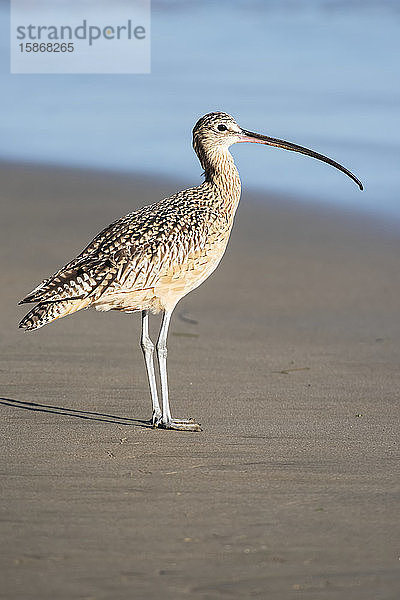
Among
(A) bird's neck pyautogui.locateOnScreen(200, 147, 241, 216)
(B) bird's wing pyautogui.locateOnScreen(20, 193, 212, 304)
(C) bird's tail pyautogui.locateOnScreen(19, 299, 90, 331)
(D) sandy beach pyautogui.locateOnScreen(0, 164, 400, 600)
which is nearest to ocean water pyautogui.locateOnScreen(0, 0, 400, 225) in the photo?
(D) sandy beach pyautogui.locateOnScreen(0, 164, 400, 600)

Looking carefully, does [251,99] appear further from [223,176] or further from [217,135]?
[223,176]

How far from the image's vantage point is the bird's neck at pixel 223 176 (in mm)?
7801

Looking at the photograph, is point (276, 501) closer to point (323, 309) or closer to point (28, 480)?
point (28, 480)

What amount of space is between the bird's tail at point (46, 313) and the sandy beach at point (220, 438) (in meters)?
0.60

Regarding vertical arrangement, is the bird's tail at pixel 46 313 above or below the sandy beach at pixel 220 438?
above

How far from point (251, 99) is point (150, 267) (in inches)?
580

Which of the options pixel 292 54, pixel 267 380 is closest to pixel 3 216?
pixel 267 380

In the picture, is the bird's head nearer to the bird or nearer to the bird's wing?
the bird

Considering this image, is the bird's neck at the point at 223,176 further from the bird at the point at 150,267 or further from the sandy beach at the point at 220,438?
the sandy beach at the point at 220,438

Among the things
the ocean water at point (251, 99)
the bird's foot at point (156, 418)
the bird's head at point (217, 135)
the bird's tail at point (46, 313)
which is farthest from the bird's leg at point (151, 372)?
the ocean water at point (251, 99)

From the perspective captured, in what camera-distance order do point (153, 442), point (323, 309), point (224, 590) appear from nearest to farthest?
point (224, 590)
point (153, 442)
point (323, 309)

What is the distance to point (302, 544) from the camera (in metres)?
4.55

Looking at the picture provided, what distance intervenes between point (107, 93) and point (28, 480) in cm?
1866

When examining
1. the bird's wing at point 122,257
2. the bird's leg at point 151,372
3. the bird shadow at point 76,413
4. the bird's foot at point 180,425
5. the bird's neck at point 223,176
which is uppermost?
the bird's neck at point 223,176
